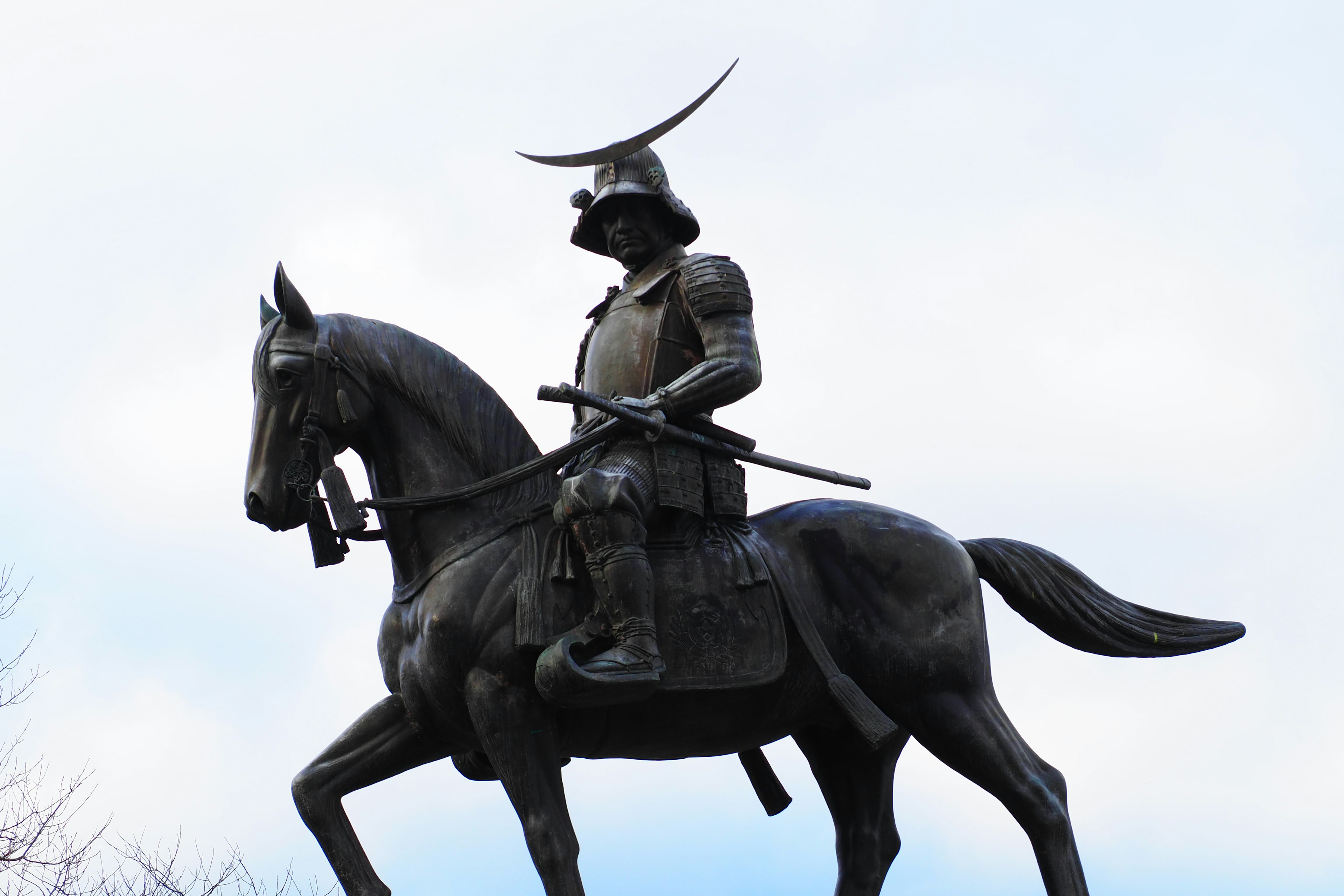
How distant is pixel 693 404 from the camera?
820cm

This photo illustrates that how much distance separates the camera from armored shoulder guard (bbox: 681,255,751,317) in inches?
331

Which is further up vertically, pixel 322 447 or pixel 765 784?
pixel 322 447

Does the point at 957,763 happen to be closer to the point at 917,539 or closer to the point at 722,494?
the point at 917,539

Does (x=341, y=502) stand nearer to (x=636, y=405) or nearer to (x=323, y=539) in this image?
(x=323, y=539)

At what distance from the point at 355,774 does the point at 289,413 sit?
1761 millimetres

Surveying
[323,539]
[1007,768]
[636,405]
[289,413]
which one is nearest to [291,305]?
[289,413]

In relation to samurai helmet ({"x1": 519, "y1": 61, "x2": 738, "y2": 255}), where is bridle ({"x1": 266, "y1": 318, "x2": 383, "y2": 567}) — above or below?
below

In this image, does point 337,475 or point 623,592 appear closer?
point 623,592

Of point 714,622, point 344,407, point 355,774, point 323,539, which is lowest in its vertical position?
point 355,774

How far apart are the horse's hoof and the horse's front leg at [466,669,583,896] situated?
0.15 metres

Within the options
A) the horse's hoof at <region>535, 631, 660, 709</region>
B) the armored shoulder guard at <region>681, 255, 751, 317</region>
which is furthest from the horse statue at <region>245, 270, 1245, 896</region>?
the armored shoulder guard at <region>681, 255, 751, 317</region>

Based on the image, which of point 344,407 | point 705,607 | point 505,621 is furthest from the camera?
point 705,607

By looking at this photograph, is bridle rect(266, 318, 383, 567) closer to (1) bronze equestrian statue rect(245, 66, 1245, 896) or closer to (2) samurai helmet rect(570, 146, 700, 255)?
(1) bronze equestrian statue rect(245, 66, 1245, 896)

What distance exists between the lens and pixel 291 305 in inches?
316
